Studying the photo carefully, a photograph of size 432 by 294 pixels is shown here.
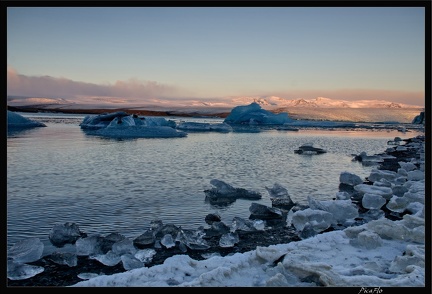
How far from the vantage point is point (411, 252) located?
3217 millimetres

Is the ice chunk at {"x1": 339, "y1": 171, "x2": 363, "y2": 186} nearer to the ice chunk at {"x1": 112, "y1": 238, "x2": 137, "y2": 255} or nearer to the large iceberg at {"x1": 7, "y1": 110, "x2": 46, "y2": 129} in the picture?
the ice chunk at {"x1": 112, "y1": 238, "x2": 137, "y2": 255}

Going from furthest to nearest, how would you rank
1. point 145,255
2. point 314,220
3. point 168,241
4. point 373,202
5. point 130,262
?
point 373,202
point 314,220
point 168,241
point 145,255
point 130,262

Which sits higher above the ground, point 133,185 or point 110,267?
point 110,267

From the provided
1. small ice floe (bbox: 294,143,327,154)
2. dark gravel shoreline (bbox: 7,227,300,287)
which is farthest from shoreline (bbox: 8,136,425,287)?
small ice floe (bbox: 294,143,327,154)

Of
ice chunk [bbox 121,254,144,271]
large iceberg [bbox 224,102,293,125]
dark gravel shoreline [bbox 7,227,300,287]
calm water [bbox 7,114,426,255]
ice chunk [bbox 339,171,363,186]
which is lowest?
calm water [bbox 7,114,426,255]

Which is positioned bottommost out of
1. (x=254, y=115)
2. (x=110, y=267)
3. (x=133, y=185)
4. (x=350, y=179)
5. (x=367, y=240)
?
(x=133, y=185)

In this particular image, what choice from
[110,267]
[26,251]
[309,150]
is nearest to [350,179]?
[110,267]

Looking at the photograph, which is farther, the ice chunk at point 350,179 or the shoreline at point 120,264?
the ice chunk at point 350,179

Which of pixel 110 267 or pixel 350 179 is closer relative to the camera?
pixel 110 267

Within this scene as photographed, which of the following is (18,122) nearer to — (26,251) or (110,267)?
(26,251)

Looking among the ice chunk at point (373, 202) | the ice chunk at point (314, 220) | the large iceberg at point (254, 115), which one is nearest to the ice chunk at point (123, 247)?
the ice chunk at point (314, 220)

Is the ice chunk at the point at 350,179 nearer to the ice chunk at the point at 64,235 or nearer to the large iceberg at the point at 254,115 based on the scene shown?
the ice chunk at the point at 64,235

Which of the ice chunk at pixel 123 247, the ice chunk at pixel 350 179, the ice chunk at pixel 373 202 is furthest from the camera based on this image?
the ice chunk at pixel 350 179
